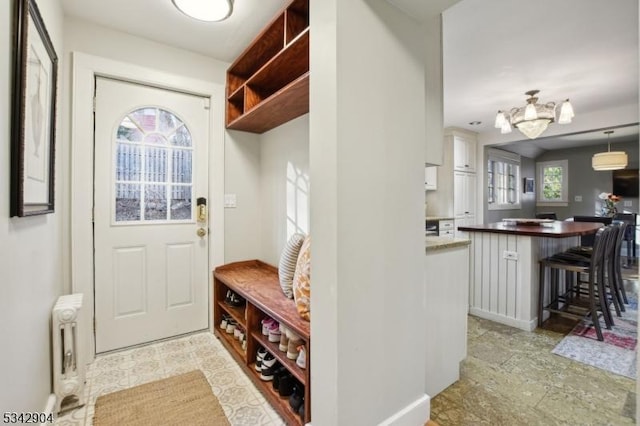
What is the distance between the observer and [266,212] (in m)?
2.83

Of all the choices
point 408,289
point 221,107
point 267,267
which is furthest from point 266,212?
point 408,289

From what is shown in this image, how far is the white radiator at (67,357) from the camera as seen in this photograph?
5.27 ft

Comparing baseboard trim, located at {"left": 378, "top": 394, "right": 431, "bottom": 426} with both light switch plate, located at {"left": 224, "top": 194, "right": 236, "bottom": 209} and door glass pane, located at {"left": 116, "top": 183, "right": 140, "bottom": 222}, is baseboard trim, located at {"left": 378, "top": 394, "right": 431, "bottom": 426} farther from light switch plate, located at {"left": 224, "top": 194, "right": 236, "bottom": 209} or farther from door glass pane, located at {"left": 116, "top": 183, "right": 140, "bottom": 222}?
door glass pane, located at {"left": 116, "top": 183, "right": 140, "bottom": 222}

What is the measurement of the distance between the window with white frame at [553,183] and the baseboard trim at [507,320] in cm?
626

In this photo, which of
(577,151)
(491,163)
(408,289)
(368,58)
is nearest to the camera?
(368,58)

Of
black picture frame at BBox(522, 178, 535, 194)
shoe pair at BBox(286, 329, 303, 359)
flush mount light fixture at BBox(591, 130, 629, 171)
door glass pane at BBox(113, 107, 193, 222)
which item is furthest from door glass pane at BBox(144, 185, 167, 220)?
black picture frame at BBox(522, 178, 535, 194)

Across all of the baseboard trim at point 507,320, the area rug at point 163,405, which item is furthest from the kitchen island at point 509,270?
the area rug at point 163,405

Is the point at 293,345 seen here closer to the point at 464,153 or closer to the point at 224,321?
the point at 224,321

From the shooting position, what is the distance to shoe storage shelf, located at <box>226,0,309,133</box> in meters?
1.76

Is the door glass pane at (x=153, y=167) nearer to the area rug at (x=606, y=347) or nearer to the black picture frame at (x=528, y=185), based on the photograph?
the area rug at (x=606, y=347)

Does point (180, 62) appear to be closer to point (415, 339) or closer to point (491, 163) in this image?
point (415, 339)

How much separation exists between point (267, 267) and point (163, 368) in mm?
1056

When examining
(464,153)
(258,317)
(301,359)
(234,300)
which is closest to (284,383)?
(301,359)

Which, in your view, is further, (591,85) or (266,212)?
(591,85)
